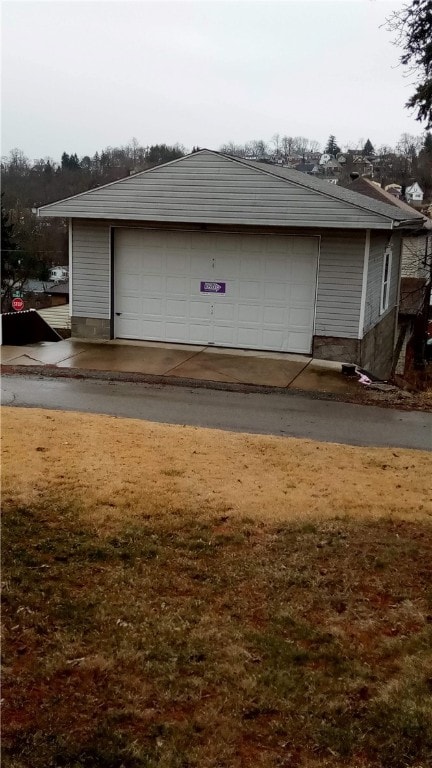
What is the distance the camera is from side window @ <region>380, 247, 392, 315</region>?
57.7 feet

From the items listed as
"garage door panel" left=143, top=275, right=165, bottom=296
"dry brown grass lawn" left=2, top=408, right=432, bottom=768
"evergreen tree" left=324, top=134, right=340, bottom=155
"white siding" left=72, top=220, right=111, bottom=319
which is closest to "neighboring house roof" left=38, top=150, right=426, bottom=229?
"white siding" left=72, top=220, right=111, bottom=319

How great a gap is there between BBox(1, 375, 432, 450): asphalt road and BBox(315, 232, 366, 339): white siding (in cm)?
336

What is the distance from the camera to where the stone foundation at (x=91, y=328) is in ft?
53.6

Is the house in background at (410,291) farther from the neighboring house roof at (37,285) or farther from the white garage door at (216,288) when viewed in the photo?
the neighboring house roof at (37,285)

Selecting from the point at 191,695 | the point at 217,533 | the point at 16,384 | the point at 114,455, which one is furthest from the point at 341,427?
the point at 191,695

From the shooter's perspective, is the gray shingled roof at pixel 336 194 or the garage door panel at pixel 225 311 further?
the garage door panel at pixel 225 311

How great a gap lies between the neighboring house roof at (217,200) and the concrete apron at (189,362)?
111 inches

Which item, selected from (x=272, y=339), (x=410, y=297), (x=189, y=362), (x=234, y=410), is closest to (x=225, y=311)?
(x=272, y=339)

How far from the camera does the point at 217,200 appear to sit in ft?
48.5

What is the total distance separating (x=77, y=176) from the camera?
54062 millimetres

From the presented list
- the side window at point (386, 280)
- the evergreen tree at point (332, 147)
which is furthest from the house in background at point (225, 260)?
the evergreen tree at point (332, 147)

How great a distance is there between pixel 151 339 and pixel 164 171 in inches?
152

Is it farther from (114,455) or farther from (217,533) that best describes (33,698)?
(114,455)

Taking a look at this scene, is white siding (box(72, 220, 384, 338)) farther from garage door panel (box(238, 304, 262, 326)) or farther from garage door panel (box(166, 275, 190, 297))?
garage door panel (box(166, 275, 190, 297))
